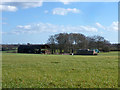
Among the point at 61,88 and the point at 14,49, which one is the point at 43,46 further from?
the point at 61,88

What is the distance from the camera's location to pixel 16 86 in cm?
1071

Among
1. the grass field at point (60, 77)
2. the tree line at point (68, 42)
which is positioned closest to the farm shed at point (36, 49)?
the tree line at point (68, 42)

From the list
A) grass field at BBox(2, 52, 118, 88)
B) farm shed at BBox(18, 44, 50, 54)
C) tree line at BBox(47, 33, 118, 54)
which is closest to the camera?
grass field at BBox(2, 52, 118, 88)

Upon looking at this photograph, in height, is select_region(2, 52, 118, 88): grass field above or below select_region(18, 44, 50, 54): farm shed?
below

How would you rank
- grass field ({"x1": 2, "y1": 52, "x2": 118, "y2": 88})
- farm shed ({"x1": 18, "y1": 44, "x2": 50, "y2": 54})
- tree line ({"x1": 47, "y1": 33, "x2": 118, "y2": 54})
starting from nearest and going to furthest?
grass field ({"x1": 2, "y1": 52, "x2": 118, "y2": 88}), tree line ({"x1": 47, "y1": 33, "x2": 118, "y2": 54}), farm shed ({"x1": 18, "y1": 44, "x2": 50, "y2": 54})

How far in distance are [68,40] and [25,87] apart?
87805 mm

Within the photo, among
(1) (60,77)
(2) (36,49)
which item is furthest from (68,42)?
(1) (60,77)

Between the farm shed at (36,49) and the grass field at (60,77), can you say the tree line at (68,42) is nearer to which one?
the farm shed at (36,49)

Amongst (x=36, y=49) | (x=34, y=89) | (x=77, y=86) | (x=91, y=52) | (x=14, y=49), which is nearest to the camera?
(x=34, y=89)

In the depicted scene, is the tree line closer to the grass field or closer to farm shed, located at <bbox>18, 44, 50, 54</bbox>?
farm shed, located at <bbox>18, 44, 50, 54</bbox>

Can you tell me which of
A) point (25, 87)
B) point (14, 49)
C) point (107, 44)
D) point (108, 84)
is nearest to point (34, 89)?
point (25, 87)

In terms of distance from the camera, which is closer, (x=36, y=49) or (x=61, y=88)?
(x=61, y=88)

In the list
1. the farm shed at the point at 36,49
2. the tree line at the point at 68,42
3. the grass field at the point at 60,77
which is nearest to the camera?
the grass field at the point at 60,77

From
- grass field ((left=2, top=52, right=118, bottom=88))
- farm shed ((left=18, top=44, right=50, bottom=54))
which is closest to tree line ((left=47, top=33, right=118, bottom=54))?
farm shed ((left=18, top=44, right=50, bottom=54))
